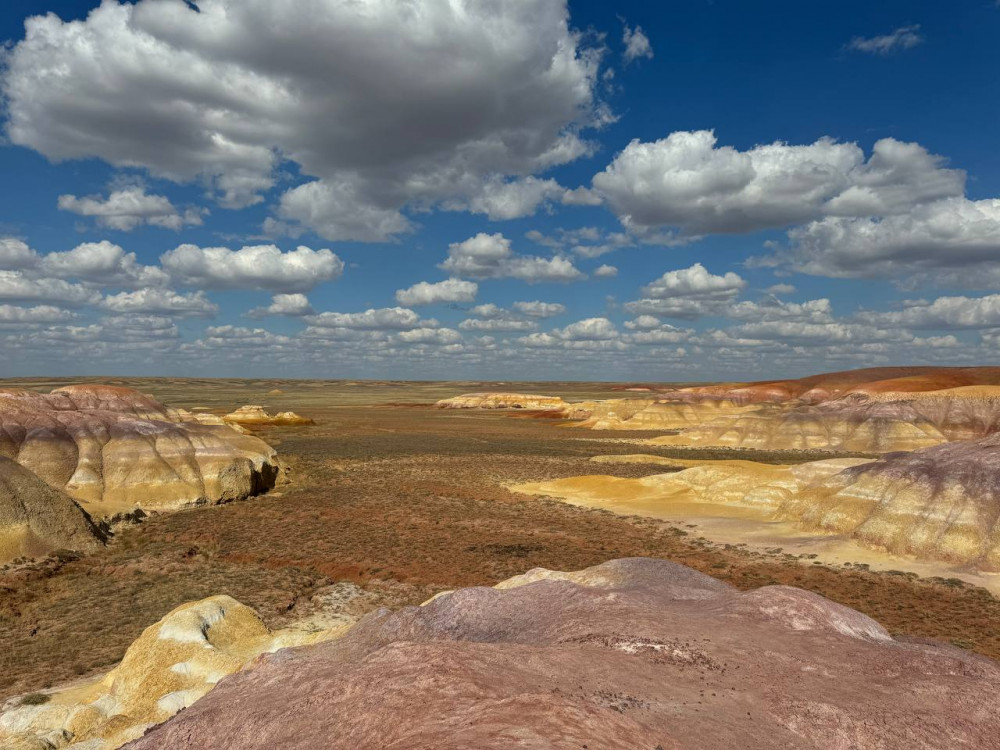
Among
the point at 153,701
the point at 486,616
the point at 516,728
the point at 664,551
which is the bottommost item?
the point at 664,551

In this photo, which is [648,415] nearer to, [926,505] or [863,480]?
[863,480]

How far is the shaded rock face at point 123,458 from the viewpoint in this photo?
33744 mm

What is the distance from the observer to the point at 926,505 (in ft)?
93.0

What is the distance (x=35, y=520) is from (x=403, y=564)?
51.9 feet

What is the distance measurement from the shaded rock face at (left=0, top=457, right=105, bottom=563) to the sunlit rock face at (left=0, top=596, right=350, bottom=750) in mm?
14968

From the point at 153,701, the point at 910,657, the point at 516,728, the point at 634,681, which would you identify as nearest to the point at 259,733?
the point at 516,728

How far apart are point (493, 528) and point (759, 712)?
88.7 ft

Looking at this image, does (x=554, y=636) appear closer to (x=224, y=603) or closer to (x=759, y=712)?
(x=759, y=712)

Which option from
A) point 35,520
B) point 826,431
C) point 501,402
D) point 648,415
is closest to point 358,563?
point 35,520

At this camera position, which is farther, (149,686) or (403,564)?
(403,564)

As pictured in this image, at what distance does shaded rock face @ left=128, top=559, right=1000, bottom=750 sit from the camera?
20.2 ft

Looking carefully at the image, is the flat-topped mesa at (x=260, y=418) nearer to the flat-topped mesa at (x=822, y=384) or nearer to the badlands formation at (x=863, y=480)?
the badlands formation at (x=863, y=480)

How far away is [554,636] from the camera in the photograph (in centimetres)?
986

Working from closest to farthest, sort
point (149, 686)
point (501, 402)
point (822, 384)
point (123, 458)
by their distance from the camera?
point (149, 686), point (123, 458), point (822, 384), point (501, 402)
